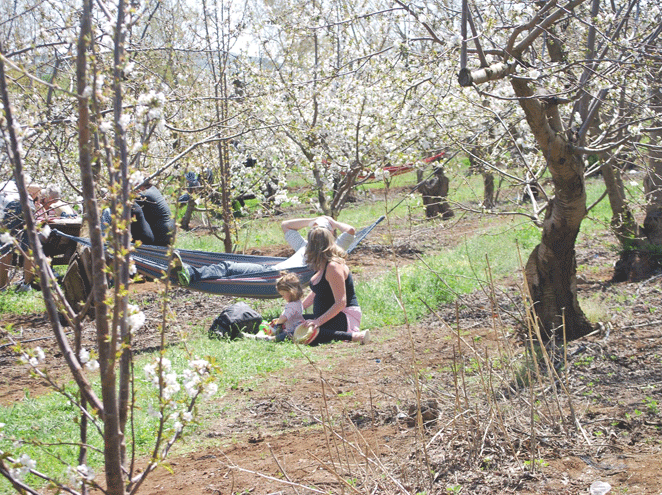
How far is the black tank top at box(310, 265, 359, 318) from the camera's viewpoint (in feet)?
17.6

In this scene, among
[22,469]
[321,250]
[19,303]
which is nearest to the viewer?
[22,469]

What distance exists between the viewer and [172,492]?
285 cm

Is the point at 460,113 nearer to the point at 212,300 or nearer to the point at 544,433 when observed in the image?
the point at 212,300

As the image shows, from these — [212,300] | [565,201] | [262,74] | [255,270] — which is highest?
[262,74]

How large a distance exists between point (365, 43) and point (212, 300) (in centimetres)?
436

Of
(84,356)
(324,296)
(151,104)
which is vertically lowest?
(324,296)

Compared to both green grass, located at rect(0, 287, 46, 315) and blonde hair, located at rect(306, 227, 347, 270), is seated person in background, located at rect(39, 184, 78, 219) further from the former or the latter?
blonde hair, located at rect(306, 227, 347, 270)

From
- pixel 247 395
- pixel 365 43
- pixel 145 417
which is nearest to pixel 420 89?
pixel 365 43

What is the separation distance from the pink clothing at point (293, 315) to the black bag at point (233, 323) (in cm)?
35

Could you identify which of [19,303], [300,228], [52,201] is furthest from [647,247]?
[19,303]

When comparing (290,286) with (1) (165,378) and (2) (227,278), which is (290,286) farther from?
(1) (165,378)

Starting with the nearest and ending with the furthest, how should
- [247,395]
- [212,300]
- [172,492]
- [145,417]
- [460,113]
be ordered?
[172,492] < [145,417] < [247,395] < [212,300] < [460,113]

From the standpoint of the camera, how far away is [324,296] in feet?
17.7

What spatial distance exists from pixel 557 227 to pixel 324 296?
6.40 feet
